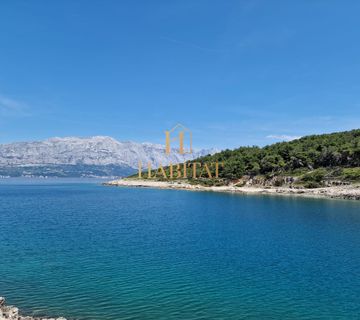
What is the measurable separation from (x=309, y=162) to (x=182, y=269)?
464 feet

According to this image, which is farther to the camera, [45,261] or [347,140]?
[347,140]

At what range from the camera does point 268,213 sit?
281 ft

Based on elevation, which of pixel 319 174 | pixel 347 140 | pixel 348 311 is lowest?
pixel 348 311

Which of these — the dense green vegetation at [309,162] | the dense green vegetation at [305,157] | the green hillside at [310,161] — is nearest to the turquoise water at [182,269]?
the dense green vegetation at [309,162]

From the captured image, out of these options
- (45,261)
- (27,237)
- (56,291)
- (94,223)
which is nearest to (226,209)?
(94,223)

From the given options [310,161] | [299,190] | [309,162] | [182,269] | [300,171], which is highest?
[310,161]

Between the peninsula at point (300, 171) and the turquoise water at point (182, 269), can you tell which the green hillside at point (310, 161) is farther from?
the turquoise water at point (182, 269)

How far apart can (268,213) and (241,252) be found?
4211 centimetres

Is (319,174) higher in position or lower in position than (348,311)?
higher

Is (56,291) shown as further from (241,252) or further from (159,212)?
(159,212)

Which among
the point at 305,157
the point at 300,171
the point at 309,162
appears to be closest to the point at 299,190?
the point at 300,171

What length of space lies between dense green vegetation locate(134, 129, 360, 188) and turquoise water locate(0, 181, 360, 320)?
82.9 meters

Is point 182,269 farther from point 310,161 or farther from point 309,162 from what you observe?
point 309,162

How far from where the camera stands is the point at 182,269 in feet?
124
